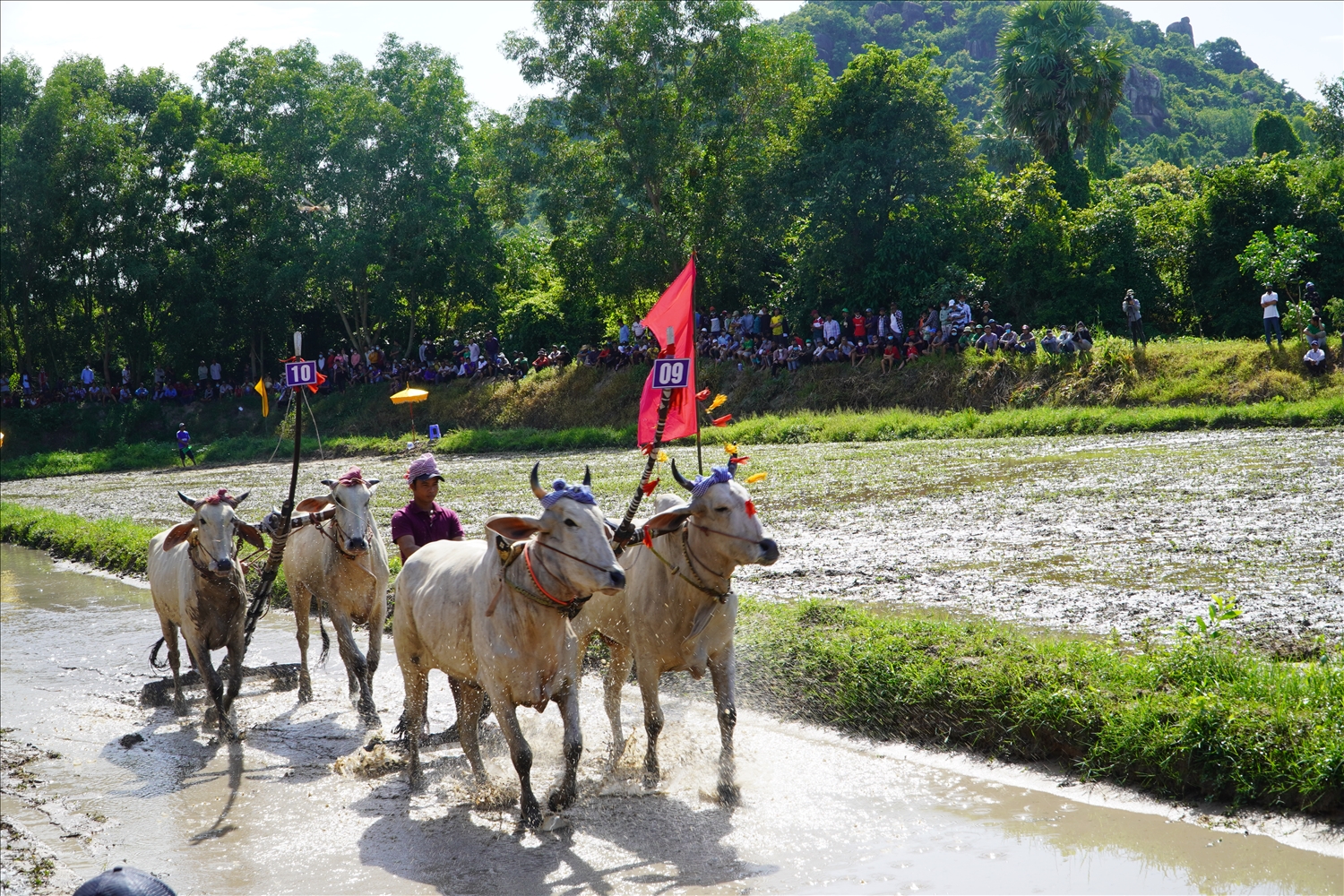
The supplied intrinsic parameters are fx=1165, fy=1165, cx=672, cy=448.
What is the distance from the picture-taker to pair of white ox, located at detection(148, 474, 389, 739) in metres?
9.98

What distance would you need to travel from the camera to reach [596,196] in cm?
4103

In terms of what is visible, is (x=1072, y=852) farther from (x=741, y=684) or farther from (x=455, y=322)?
(x=455, y=322)

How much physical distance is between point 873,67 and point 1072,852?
31920 millimetres

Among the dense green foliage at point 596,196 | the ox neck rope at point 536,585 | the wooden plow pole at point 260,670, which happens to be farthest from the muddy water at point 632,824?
the dense green foliage at point 596,196

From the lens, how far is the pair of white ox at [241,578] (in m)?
9.98

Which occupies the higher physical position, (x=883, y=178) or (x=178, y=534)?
(x=883, y=178)

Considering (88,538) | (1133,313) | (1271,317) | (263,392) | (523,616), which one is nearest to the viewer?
(523,616)

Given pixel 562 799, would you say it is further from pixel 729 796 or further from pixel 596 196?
pixel 596 196

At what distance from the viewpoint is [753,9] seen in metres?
41.5

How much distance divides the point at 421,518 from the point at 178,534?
2.39 meters

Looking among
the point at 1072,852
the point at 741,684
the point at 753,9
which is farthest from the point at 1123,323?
the point at 1072,852

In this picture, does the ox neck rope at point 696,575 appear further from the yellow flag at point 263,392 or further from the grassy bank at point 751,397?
the grassy bank at point 751,397

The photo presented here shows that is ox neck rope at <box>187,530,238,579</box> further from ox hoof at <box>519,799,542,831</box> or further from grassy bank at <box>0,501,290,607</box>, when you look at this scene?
grassy bank at <box>0,501,290,607</box>

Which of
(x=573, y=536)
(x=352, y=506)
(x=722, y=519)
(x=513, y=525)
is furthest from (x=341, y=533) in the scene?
(x=722, y=519)
